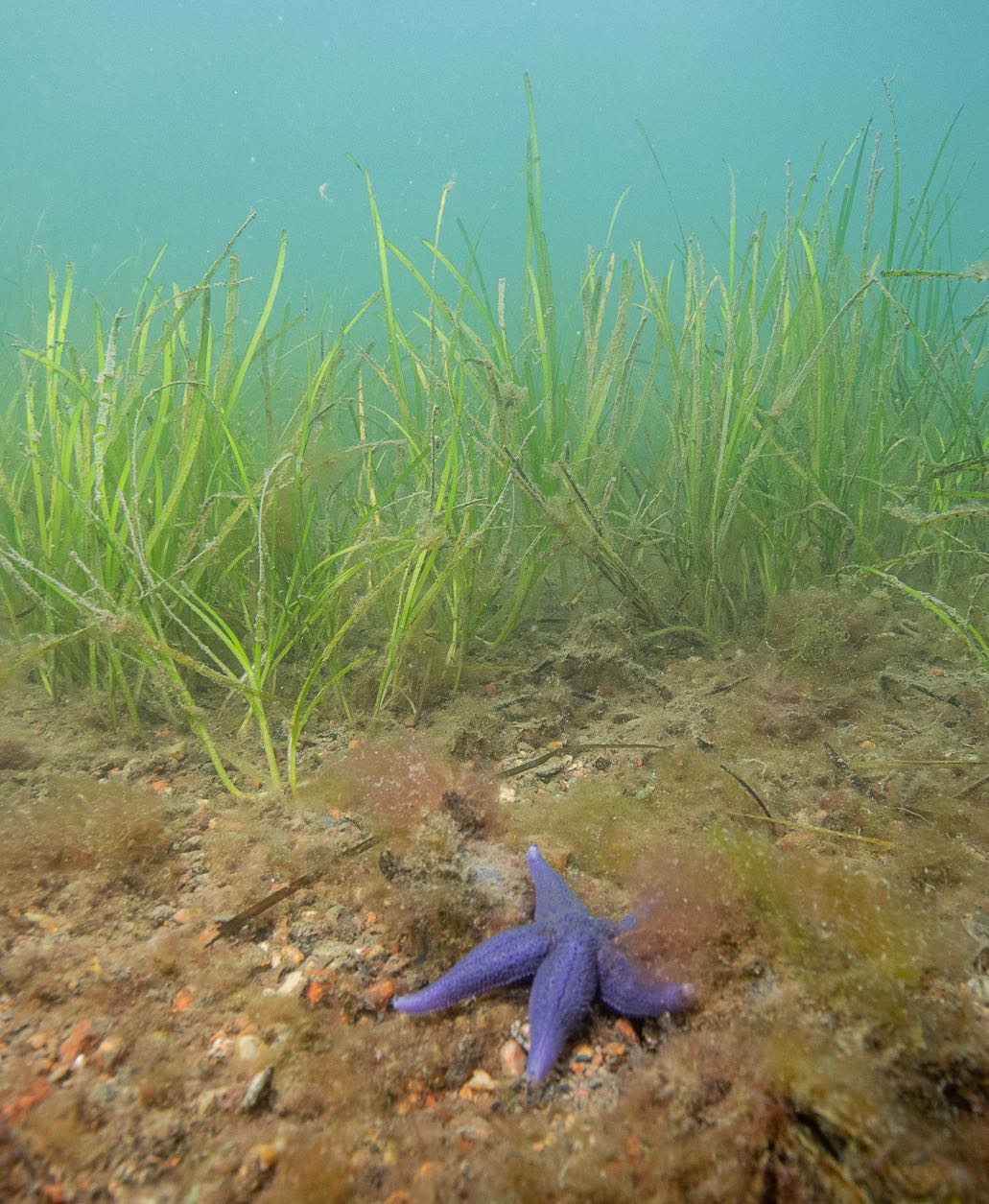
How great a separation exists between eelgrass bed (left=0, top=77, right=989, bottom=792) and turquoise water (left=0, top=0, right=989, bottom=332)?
7284 centimetres

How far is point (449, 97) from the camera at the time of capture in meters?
86.7

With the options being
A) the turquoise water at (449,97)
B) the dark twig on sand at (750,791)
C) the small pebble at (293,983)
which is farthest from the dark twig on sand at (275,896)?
the turquoise water at (449,97)

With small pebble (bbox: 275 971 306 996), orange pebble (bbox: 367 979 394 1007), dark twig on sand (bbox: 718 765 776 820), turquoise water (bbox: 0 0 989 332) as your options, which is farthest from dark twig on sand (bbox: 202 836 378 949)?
turquoise water (bbox: 0 0 989 332)

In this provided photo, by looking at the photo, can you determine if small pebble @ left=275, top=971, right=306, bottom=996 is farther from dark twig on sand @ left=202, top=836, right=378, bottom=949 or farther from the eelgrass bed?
the eelgrass bed

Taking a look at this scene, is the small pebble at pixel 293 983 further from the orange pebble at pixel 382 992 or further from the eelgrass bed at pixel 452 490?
the eelgrass bed at pixel 452 490

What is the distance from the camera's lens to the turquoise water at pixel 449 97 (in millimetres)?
72312

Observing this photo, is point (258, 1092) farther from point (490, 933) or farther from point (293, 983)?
point (490, 933)

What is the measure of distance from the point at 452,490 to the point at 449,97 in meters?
112

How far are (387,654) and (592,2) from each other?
11843cm

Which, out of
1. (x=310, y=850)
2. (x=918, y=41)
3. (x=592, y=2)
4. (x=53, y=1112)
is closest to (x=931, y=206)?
(x=310, y=850)

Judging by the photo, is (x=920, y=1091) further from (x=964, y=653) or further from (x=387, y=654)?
(x=964, y=653)

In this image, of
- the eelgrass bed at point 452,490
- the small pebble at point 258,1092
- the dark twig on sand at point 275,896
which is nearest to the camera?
the small pebble at point 258,1092

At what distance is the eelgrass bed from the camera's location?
253 cm

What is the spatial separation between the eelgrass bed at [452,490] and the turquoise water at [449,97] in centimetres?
7284
